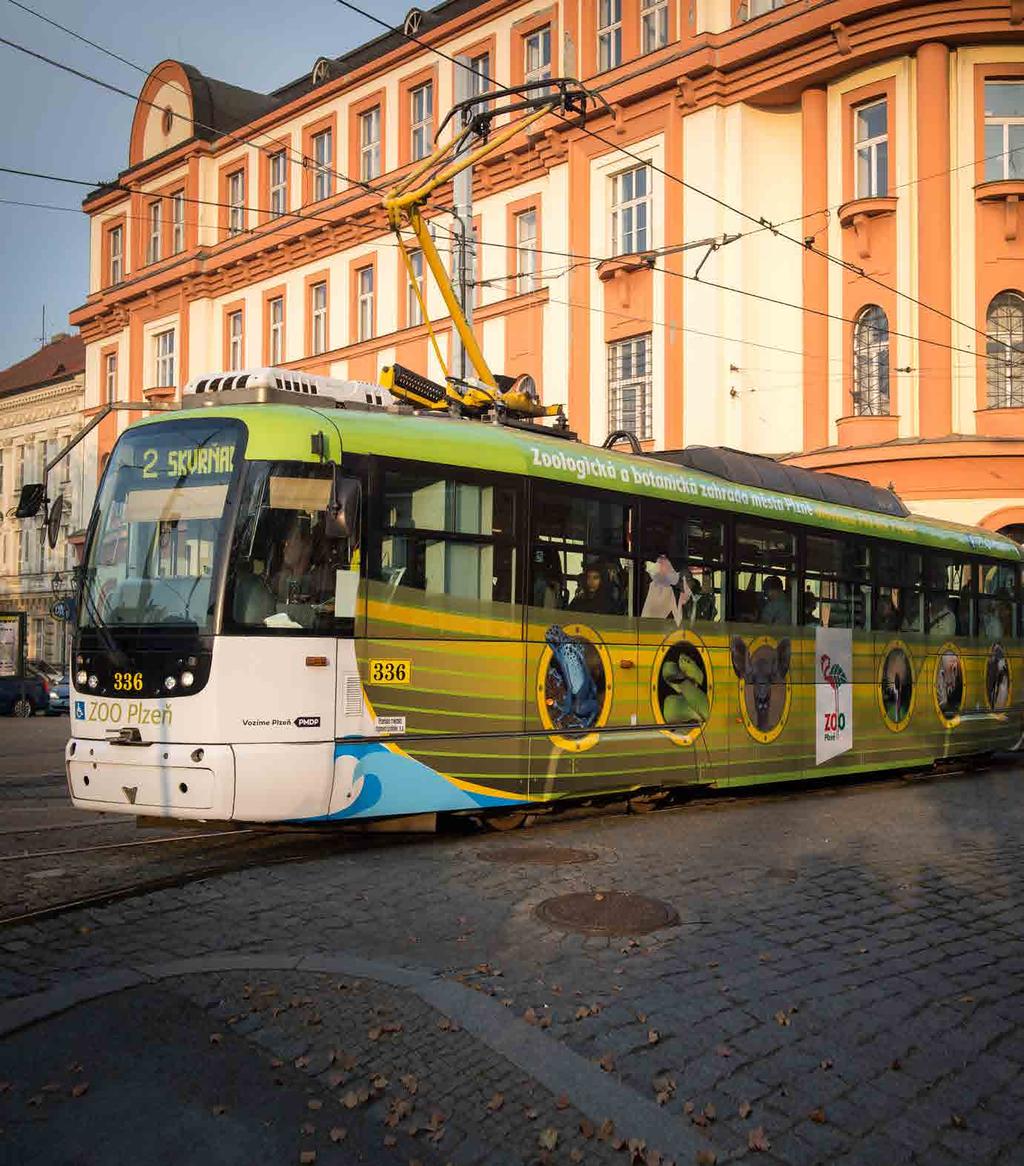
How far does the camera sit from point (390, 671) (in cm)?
912

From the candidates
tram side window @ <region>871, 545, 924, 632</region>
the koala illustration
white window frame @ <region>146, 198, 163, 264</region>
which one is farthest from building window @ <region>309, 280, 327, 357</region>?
the koala illustration

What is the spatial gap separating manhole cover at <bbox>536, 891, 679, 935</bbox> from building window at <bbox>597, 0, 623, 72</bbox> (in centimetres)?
2582

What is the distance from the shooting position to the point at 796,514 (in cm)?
1336

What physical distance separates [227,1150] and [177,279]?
1646 inches

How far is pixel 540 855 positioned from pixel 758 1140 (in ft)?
16.0

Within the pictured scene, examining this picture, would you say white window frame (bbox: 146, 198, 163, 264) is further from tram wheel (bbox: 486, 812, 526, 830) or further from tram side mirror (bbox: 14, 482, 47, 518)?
tram wheel (bbox: 486, 812, 526, 830)

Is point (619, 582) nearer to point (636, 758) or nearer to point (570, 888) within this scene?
point (636, 758)

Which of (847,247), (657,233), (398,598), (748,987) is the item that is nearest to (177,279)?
(657,233)

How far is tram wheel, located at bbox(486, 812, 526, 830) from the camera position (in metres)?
10.4

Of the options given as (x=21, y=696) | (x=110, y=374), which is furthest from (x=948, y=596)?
(x=110, y=374)

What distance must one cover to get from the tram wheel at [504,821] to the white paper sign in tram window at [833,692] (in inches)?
172

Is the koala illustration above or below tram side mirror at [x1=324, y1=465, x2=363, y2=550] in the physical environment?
below

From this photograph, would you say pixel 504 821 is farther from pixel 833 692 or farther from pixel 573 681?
pixel 833 692

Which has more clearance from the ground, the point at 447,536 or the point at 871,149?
the point at 871,149
